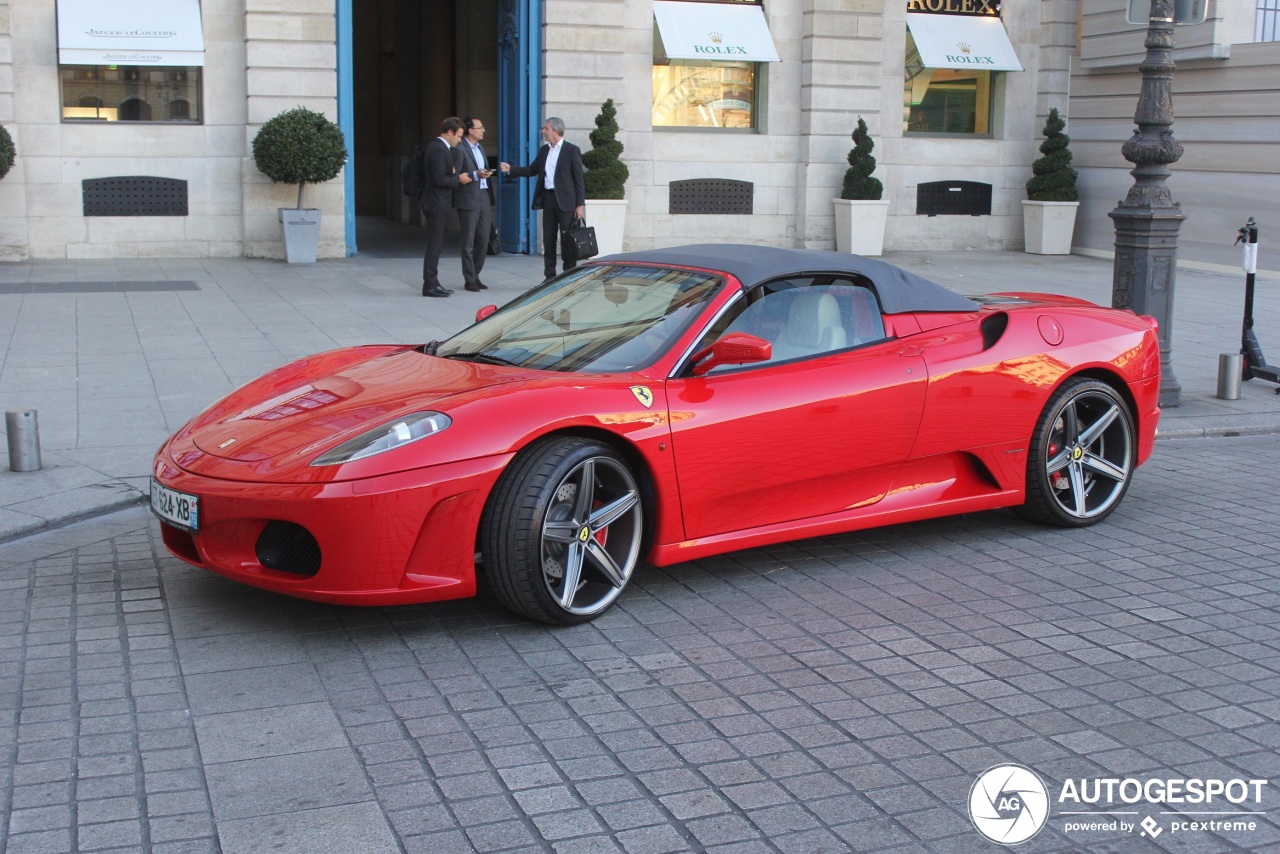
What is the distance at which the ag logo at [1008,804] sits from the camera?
11.6 feet

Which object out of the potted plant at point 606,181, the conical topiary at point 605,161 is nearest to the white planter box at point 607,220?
the potted plant at point 606,181

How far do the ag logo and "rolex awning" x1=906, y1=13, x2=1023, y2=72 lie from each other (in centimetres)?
1825

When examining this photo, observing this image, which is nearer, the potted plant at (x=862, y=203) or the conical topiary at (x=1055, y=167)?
the potted plant at (x=862, y=203)

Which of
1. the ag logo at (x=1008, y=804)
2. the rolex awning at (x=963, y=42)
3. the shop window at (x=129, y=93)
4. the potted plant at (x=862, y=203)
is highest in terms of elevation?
the rolex awning at (x=963, y=42)

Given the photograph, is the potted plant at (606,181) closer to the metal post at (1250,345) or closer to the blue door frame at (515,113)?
the blue door frame at (515,113)

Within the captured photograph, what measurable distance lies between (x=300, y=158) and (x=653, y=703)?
13599 millimetres

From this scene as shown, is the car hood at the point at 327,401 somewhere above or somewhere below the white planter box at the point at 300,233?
below

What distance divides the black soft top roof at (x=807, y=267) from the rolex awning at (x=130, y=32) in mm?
12772

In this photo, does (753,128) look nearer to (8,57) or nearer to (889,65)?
(889,65)

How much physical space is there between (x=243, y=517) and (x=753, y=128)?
657 inches

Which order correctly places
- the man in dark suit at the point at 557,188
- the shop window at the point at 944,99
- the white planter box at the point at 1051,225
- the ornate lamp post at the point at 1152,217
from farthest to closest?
the shop window at the point at 944,99 < the white planter box at the point at 1051,225 < the man in dark suit at the point at 557,188 < the ornate lamp post at the point at 1152,217

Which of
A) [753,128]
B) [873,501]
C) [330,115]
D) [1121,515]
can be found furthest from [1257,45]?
[873,501]

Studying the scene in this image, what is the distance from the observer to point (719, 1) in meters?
19.9

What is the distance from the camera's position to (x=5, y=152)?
52.4 feet
